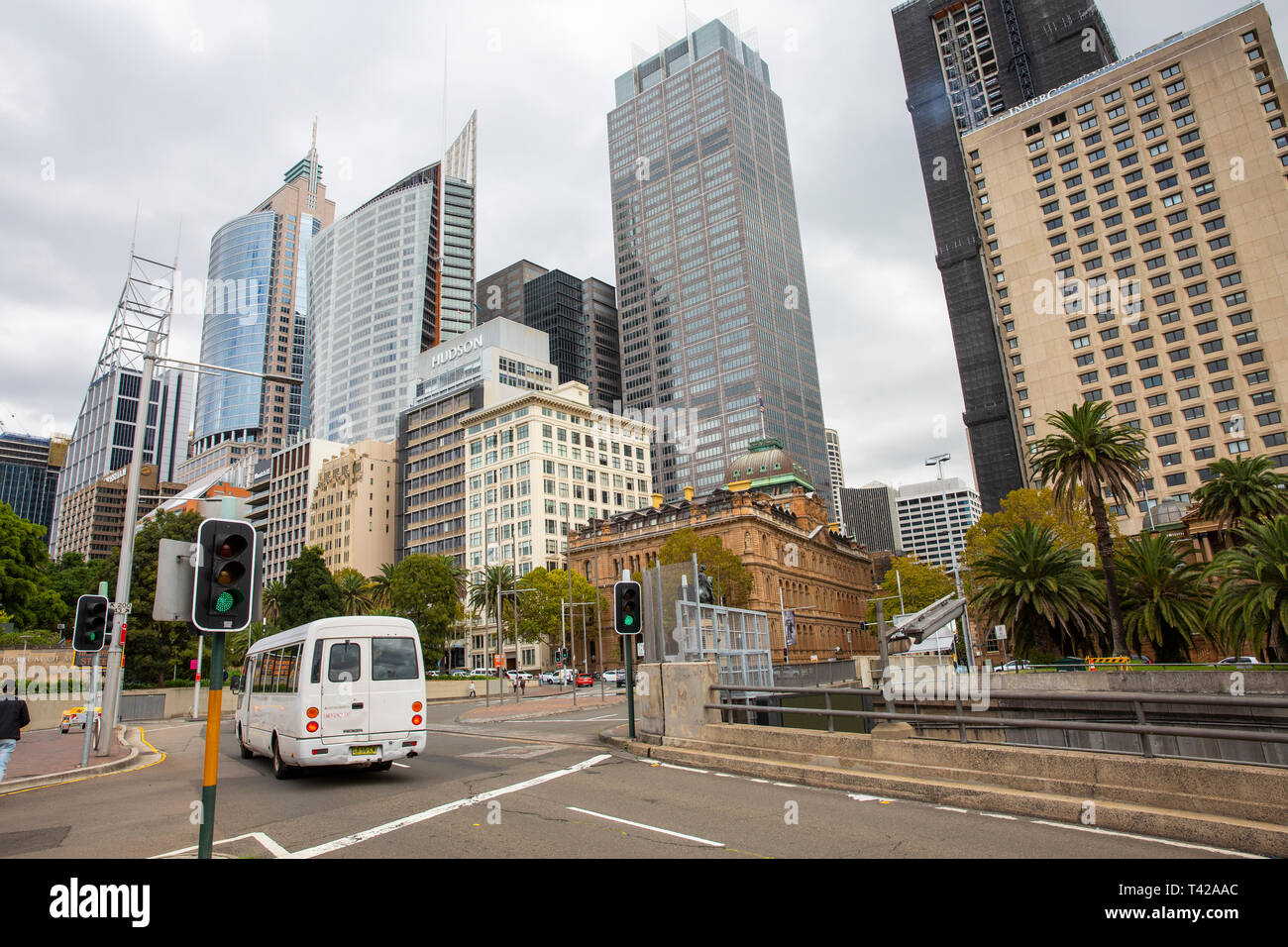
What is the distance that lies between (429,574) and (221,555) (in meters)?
64.1

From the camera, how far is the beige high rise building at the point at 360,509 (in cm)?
11181

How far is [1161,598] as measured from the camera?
36.2 metres

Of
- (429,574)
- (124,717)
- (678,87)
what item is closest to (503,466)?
(429,574)

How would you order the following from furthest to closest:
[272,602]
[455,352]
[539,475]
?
[455,352] → [539,475] → [272,602]

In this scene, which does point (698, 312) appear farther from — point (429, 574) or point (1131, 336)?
point (429, 574)

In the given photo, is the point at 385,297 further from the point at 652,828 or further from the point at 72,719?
the point at 652,828

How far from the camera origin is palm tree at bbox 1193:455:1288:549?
35.8 meters

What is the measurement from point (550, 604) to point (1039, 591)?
4549 centimetres

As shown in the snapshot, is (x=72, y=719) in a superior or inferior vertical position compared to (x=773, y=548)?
inferior

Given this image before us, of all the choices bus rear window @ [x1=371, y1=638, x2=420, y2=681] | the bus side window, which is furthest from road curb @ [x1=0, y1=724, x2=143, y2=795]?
bus rear window @ [x1=371, y1=638, x2=420, y2=681]

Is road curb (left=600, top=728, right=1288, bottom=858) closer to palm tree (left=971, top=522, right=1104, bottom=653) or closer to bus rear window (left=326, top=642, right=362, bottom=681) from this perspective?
bus rear window (left=326, top=642, right=362, bottom=681)

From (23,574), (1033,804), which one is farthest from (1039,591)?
(23,574)

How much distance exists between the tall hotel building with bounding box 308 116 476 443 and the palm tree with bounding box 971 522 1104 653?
123584mm

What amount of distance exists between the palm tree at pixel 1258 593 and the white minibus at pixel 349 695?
31303 millimetres
